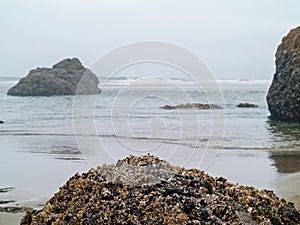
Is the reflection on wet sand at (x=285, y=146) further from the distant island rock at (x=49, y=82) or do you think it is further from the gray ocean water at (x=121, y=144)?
the distant island rock at (x=49, y=82)

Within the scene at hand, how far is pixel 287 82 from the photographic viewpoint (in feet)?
72.5

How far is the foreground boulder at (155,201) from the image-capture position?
4012 mm

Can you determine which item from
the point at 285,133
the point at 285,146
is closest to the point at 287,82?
the point at 285,133

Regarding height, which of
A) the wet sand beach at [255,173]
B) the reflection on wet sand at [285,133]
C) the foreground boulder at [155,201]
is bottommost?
the reflection on wet sand at [285,133]

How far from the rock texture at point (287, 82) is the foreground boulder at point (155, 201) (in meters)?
17.5

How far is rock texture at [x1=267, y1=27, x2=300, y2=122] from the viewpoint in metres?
21.4

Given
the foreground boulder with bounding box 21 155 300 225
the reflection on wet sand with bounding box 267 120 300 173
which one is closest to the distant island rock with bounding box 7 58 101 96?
the reflection on wet sand with bounding box 267 120 300 173

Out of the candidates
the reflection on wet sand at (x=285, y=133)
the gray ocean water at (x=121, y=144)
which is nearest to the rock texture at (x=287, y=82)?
the reflection on wet sand at (x=285, y=133)

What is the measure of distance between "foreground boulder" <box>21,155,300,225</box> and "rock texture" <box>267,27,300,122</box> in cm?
1750

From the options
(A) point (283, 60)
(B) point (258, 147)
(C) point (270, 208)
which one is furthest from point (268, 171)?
(A) point (283, 60)

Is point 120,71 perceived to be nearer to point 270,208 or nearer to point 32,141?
point 270,208

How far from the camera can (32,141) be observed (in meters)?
15.2

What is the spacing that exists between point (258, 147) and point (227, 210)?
10.6 m

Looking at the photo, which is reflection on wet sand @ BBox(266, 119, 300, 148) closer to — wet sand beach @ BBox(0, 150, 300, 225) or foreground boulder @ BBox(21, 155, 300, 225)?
wet sand beach @ BBox(0, 150, 300, 225)
